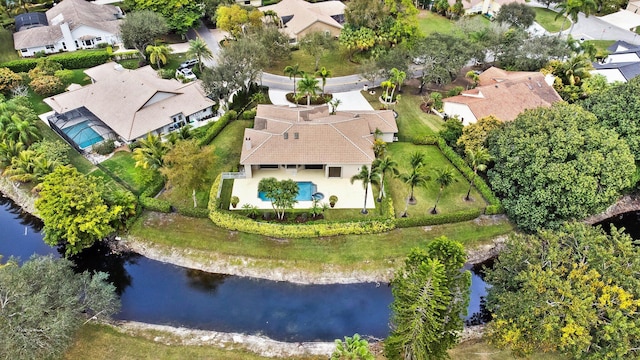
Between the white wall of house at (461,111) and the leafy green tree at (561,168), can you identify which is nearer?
the leafy green tree at (561,168)

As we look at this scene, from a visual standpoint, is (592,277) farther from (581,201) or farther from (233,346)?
(233,346)

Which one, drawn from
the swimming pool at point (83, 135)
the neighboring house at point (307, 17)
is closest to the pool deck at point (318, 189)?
the swimming pool at point (83, 135)

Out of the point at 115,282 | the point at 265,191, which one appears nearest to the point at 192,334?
the point at 115,282

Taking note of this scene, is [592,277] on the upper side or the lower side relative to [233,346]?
upper

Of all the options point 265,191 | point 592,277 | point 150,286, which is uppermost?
point 592,277

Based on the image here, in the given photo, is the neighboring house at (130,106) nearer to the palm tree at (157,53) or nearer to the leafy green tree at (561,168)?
the palm tree at (157,53)

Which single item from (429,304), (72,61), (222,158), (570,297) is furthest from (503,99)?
(72,61)

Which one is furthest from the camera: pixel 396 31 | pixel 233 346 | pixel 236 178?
pixel 396 31
